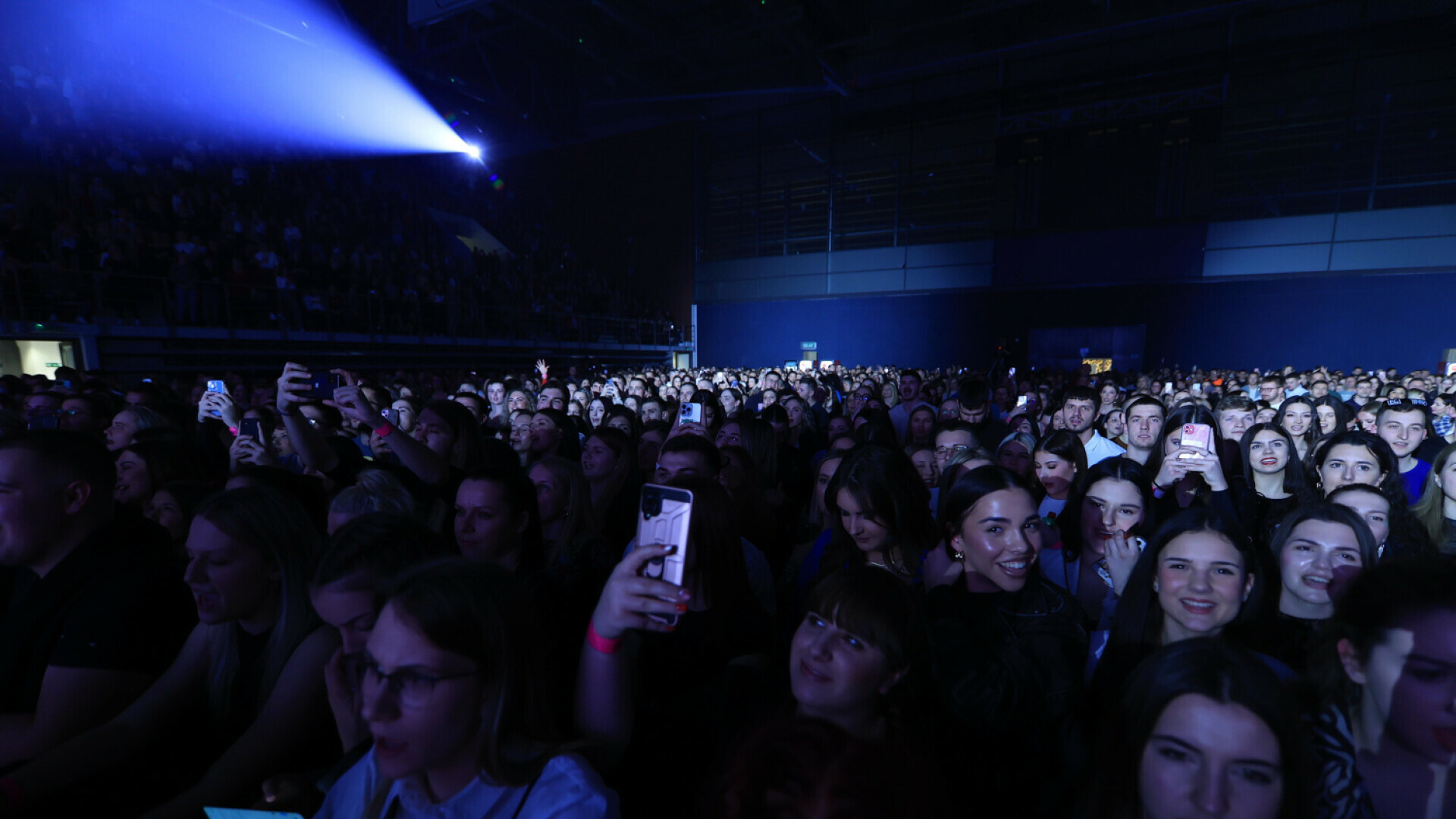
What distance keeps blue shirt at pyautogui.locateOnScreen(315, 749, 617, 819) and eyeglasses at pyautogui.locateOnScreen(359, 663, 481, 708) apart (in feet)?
0.77

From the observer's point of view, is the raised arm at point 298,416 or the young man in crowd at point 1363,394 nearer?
the raised arm at point 298,416

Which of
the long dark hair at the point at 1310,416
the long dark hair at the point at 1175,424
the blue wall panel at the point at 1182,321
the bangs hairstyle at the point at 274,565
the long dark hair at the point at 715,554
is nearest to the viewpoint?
the bangs hairstyle at the point at 274,565

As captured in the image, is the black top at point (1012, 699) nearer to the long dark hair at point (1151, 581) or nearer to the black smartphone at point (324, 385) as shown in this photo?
the long dark hair at point (1151, 581)

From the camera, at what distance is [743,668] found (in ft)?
5.75

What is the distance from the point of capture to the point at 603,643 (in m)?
1.38

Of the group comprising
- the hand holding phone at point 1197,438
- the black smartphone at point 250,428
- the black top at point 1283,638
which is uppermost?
the hand holding phone at point 1197,438

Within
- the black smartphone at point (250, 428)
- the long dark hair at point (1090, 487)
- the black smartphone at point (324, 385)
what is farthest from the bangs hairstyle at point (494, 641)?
the black smartphone at point (250, 428)

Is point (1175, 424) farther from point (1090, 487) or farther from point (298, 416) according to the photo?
point (298, 416)

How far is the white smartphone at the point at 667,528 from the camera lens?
4.14ft

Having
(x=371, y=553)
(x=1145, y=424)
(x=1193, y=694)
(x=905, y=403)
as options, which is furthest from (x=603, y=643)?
(x=905, y=403)

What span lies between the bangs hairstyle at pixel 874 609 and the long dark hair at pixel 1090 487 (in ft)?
5.60

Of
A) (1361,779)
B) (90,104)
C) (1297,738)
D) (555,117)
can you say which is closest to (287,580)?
(1297,738)

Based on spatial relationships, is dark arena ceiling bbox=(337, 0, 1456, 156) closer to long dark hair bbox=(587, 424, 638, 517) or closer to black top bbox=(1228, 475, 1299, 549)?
long dark hair bbox=(587, 424, 638, 517)

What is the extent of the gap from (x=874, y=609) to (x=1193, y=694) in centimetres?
69
